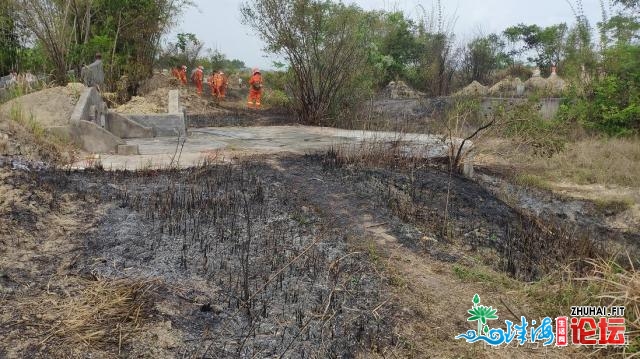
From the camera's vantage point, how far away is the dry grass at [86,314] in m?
2.84

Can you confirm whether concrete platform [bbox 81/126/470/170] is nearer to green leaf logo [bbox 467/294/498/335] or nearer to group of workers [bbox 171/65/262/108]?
green leaf logo [bbox 467/294/498/335]

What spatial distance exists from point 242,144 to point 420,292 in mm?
6126

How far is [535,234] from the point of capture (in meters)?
5.68

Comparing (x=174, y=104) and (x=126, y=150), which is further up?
(x=174, y=104)

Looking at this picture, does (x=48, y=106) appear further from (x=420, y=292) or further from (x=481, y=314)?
(x=481, y=314)

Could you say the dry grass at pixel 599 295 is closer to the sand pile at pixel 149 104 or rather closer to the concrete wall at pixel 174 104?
the concrete wall at pixel 174 104

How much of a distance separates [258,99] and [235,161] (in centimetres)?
1133

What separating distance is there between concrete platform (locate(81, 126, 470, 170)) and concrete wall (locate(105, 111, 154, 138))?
12.0 inches

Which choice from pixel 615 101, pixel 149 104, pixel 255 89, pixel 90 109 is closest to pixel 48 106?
pixel 90 109

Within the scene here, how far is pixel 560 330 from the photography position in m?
3.38

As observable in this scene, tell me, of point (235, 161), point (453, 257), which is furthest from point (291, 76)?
point (453, 257)

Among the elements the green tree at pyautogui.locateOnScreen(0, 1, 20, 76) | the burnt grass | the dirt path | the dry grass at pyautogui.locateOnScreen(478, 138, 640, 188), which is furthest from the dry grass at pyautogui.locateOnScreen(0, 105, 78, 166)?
the green tree at pyautogui.locateOnScreen(0, 1, 20, 76)

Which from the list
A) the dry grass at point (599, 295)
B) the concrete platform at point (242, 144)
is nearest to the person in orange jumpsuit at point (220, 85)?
the concrete platform at point (242, 144)

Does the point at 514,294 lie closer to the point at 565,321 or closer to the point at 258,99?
the point at 565,321
